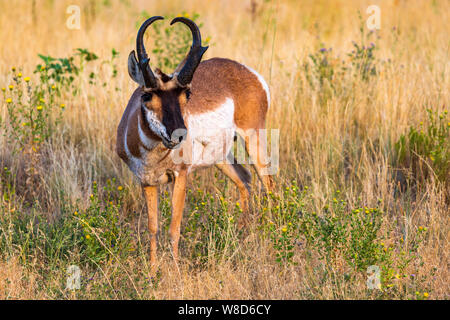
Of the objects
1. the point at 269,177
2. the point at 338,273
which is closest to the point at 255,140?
the point at 269,177

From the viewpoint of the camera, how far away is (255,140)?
5.93 meters

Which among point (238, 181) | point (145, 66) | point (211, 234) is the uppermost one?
point (145, 66)

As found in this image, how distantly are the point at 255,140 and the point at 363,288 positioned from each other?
215 centimetres

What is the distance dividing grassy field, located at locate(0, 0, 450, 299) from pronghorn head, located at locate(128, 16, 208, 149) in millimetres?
1070

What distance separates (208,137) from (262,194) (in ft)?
4.29

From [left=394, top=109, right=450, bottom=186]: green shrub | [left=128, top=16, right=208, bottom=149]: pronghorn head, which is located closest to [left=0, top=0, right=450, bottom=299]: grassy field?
[left=394, top=109, right=450, bottom=186]: green shrub

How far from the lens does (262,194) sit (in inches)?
248

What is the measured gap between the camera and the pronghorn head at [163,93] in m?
4.09

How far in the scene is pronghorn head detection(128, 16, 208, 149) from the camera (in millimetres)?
4086

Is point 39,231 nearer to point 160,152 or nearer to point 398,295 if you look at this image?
point 160,152
